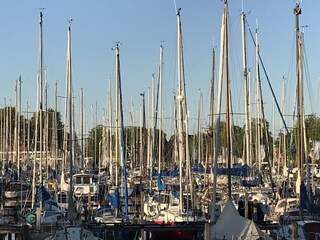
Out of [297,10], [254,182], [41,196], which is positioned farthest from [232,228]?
[254,182]

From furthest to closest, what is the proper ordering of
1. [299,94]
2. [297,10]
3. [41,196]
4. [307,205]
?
[41,196], [299,94], [297,10], [307,205]

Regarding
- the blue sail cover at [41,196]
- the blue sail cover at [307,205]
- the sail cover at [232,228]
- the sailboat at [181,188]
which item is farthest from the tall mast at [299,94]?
the blue sail cover at [41,196]

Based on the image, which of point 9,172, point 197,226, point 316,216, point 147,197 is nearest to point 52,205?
point 147,197

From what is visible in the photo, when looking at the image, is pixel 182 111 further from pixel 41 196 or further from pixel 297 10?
pixel 41 196

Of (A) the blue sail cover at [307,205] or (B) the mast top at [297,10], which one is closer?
(A) the blue sail cover at [307,205]

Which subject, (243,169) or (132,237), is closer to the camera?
(132,237)

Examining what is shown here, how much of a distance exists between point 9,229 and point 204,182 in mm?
16931

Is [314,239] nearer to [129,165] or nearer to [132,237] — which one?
[132,237]

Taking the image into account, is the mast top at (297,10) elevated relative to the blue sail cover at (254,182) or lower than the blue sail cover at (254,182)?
elevated

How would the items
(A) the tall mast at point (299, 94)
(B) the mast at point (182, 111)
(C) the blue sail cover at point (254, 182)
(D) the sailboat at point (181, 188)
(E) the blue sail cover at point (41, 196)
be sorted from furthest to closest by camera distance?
(C) the blue sail cover at point (254, 182), (E) the blue sail cover at point (41, 196), (B) the mast at point (182, 111), (A) the tall mast at point (299, 94), (D) the sailboat at point (181, 188)

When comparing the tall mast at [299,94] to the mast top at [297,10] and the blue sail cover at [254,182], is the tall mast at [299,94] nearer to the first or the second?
the mast top at [297,10]

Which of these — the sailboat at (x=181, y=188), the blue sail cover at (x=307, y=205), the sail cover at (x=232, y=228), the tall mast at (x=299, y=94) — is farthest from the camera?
the tall mast at (x=299, y=94)

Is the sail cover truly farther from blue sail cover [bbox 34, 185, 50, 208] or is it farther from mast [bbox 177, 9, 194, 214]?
blue sail cover [bbox 34, 185, 50, 208]

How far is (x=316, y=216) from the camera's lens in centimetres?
3033
